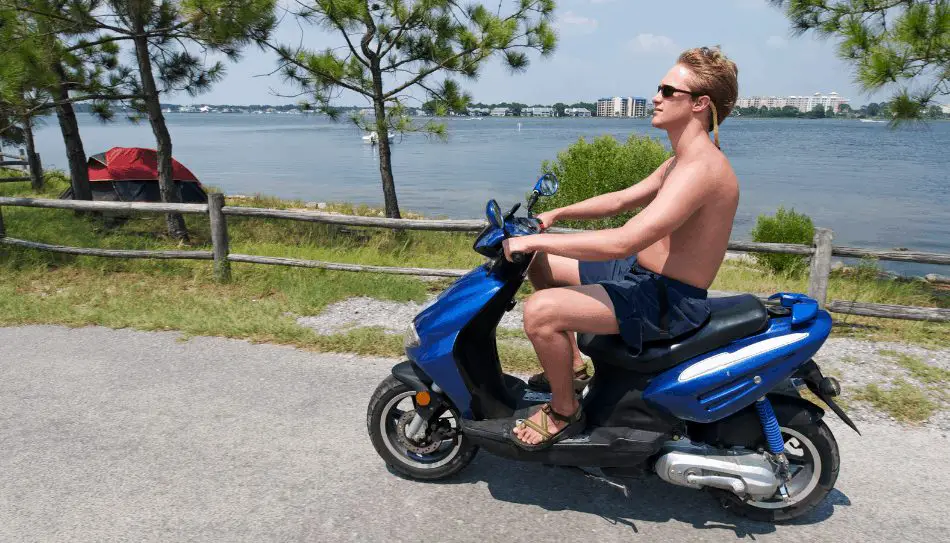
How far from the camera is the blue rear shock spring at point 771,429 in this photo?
8.77ft

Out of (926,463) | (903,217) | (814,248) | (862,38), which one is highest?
(862,38)

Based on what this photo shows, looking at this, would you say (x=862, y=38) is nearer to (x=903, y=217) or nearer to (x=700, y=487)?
(x=700, y=487)

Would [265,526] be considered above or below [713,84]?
below

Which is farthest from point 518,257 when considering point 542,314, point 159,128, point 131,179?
point 131,179

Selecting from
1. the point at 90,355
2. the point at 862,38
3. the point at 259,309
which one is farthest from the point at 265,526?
the point at 862,38

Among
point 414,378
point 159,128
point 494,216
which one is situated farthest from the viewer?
point 159,128

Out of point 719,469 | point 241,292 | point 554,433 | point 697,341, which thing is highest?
point 697,341

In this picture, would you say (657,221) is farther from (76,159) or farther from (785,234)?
(76,159)

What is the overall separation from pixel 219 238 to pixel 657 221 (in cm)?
538

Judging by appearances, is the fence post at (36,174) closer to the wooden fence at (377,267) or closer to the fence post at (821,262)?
the wooden fence at (377,267)

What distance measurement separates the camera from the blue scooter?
2621 mm

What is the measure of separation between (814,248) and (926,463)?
2.70 m

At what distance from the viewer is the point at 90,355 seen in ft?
15.9

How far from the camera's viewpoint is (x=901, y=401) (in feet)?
12.8
